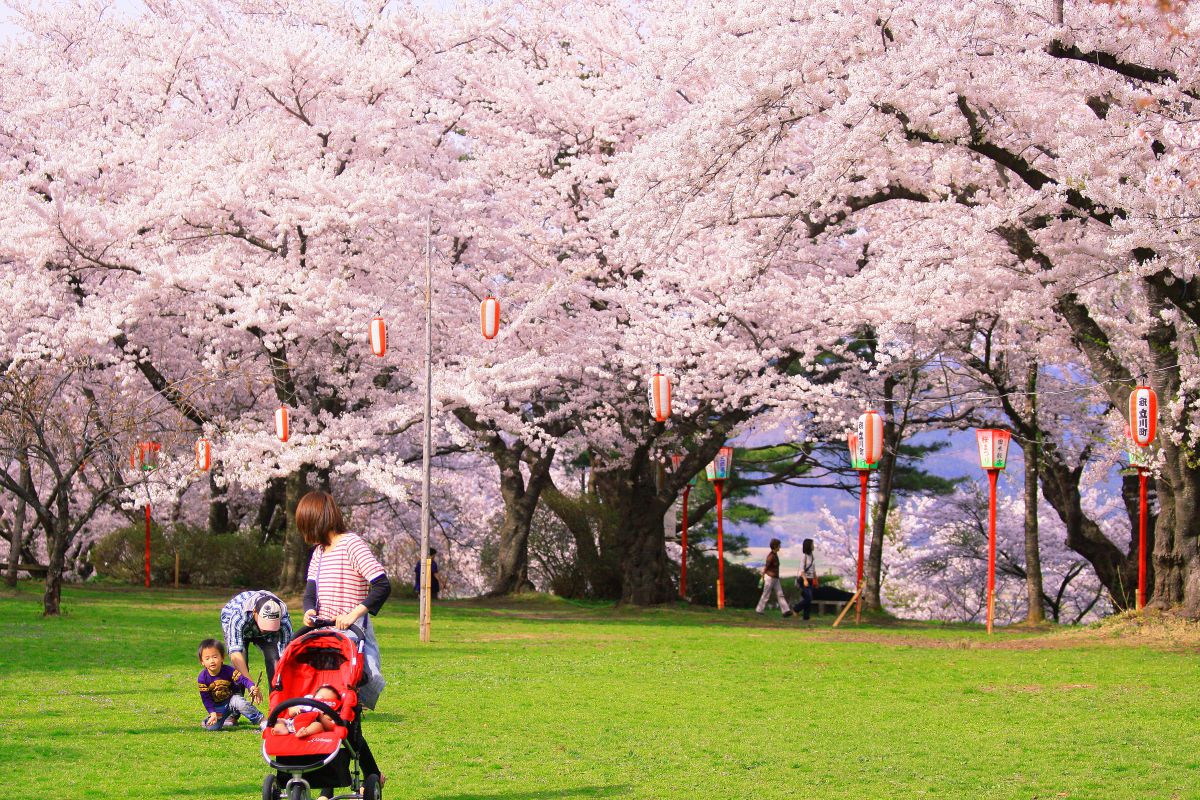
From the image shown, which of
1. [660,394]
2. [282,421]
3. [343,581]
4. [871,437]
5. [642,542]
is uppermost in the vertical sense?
[660,394]

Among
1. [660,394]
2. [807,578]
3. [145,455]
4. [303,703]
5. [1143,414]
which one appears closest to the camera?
[303,703]

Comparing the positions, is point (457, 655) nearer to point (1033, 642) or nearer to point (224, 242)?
point (1033, 642)

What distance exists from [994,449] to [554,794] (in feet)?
53.8

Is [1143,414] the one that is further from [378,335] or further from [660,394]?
[378,335]

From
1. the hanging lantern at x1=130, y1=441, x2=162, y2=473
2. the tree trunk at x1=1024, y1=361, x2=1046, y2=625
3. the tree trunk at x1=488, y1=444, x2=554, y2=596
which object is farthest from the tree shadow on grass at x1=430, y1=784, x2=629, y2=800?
the tree trunk at x1=488, y1=444, x2=554, y2=596

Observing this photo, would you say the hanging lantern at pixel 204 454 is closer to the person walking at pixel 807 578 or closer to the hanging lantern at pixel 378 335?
the hanging lantern at pixel 378 335

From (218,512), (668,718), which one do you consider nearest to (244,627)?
(668,718)

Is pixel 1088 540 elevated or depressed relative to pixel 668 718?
elevated

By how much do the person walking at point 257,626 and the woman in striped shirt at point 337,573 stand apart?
5.28 ft

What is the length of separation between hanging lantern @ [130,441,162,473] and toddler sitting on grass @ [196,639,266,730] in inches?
561

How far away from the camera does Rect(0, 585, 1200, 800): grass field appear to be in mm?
8148

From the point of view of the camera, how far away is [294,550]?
86.3 feet

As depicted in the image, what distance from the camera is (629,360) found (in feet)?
84.9

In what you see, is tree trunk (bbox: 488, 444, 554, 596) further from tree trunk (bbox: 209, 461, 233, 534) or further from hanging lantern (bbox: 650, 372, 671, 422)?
tree trunk (bbox: 209, 461, 233, 534)
